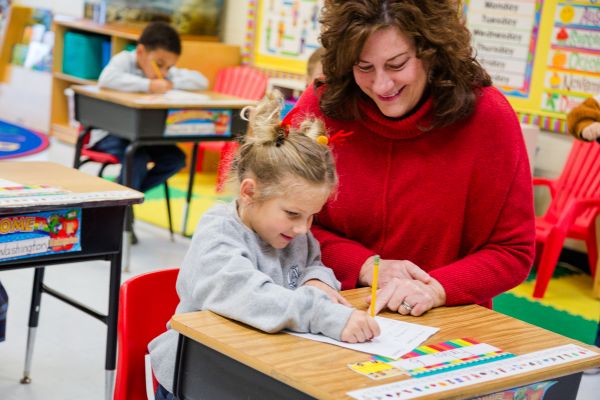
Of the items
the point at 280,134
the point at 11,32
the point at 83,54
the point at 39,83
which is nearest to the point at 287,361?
the point at 280,134

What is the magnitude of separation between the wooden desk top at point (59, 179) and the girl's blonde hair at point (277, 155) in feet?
3.15

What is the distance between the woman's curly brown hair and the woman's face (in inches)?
0.6

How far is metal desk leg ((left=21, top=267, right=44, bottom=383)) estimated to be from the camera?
3145mm

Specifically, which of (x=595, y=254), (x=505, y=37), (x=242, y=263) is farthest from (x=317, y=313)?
(x=505, y=37)

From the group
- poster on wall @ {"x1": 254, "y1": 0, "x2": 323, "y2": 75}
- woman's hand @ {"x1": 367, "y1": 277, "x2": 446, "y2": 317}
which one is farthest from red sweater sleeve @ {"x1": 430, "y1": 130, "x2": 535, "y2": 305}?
poster on wall @ {"x1": 254, "y1": 0, "x2": 323, "y2": 75}

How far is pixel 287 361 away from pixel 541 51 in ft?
14.2

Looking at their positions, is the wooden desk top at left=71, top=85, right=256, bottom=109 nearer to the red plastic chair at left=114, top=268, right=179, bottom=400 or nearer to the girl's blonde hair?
the red plastic chair at left=114, top=268, right=179, bottom=400

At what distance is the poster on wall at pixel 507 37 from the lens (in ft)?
17.9

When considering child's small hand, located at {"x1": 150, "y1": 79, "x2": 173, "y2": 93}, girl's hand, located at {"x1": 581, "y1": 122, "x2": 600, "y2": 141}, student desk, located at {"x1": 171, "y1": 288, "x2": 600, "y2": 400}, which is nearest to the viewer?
student desk, located at {"x1": 171, "y1": 288, "x2": 600, "y2": 400}

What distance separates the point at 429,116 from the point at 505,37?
375cm

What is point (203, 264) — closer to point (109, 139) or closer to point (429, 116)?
point (429, 116)

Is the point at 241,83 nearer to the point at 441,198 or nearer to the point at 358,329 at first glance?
the point at 441,198

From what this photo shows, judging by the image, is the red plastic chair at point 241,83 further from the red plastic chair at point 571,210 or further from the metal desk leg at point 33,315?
the metal desk leg at point 33,315

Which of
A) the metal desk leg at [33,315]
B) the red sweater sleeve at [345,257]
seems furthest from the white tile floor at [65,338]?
the red sweater sleeve at [345,257]
